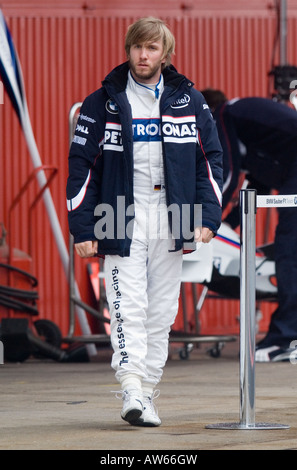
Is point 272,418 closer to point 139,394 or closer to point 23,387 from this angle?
point 139,394

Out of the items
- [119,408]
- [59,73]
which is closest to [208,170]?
[119,408]

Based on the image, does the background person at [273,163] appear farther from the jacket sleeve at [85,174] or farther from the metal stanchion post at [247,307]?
the metal stanchion post at [247,307]

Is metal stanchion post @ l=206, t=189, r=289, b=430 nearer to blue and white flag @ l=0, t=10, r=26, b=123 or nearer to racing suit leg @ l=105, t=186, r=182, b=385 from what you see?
racing suit leg @ l=105, t=186, r=182, b=385

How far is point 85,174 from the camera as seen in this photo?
5.29m

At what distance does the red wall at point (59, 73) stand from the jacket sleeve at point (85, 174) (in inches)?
219

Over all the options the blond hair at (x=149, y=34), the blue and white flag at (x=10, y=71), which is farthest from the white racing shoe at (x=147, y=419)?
the blue and white flag at (x=10, y=71)

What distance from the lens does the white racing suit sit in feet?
17.1

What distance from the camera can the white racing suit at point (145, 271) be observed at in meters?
→ 5.22

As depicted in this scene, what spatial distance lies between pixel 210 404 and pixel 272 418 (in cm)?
73

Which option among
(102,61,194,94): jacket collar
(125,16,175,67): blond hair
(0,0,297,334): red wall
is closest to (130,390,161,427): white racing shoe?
(102,61,194,94): jacket collar

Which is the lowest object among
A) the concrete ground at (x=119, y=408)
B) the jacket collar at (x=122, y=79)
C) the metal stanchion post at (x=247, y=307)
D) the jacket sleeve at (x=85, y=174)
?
the concrete ground at (x=119, y=408)

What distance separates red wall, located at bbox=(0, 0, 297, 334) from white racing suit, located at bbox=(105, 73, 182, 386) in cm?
562

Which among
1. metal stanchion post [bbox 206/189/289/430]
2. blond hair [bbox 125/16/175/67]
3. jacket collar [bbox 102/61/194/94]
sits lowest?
metal stanchion post [bbox 206/189/289/430]

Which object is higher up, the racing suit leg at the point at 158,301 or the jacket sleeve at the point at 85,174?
the jacket sleeve at the point at 85,174
